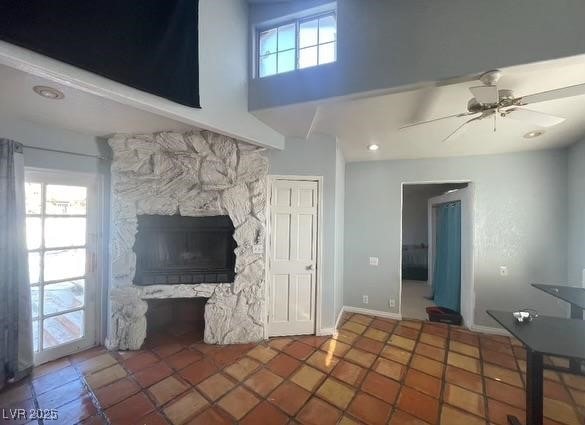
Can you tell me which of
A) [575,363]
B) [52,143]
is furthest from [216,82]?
[575,363]

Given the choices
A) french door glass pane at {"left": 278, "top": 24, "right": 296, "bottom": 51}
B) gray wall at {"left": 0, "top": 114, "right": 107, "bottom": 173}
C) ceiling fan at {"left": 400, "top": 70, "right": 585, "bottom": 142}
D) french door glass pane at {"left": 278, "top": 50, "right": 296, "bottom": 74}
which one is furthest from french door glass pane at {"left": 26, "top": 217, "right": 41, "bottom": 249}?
ceiling fan at {"left": 400, "top": 70, "right": 585, "bottom": 142}

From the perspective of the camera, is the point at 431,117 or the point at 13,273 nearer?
the point at 13,273

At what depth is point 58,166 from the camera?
2312mm

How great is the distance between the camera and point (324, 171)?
2.89m

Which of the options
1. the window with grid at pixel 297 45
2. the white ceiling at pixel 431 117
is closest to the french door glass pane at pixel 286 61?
the window with grid at pixel 297 45

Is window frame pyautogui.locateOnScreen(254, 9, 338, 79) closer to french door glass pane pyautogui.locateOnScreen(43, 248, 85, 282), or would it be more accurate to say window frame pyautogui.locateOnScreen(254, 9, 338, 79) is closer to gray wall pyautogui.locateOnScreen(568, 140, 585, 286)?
french door glass pane pyautogui.locateOnScreen(43, 248, 85, 282)

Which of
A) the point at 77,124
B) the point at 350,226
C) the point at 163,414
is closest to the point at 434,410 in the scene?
the point at 163,414

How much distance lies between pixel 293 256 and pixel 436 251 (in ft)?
10.7

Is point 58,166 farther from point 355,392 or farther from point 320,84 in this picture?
point 355,392

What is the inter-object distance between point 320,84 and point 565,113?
2.13m

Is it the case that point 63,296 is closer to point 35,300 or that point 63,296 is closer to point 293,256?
point 35,300

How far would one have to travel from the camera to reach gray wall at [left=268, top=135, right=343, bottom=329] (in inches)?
112

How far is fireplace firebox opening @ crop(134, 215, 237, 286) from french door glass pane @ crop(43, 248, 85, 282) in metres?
0.55

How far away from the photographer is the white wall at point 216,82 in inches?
54.4
